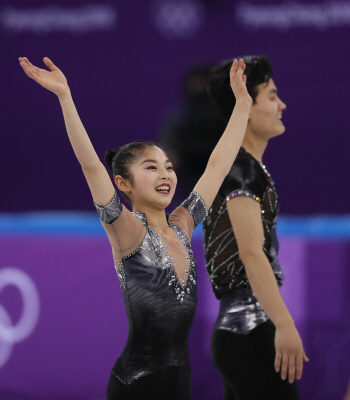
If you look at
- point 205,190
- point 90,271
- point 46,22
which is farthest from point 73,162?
point 205,190

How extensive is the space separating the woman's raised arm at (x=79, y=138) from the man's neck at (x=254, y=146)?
96 cm

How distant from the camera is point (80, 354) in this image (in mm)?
3771

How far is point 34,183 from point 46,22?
1584mm

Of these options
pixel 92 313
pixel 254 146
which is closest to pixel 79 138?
pixel 254 146

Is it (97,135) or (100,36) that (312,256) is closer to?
(97,135)

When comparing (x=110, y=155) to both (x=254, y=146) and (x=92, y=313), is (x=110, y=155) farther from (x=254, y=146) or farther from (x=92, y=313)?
(x=92, y=313)

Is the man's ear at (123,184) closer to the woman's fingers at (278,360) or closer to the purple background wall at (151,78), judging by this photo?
the woman's fingers at (278,360)

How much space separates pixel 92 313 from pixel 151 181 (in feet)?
5.72

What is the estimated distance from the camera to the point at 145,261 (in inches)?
84.2

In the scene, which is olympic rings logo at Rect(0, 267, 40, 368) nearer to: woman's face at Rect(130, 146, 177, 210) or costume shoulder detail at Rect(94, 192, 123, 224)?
woman's face at Rect(130, 146, 177, 210)

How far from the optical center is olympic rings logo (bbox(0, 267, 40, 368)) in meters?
3.72

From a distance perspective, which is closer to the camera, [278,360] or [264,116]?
[278,360]

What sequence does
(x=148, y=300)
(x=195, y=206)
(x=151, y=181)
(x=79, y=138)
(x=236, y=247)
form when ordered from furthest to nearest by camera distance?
(x=236, y=247)
(x=195, y=206)
(x=151, y=181)
(x=148, y=300)
(x=79, y=138)

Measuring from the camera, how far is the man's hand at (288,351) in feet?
7.64
